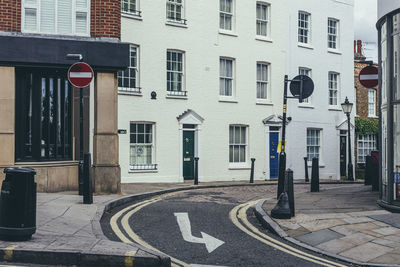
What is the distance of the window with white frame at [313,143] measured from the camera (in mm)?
27200

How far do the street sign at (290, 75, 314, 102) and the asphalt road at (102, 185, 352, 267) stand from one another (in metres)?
3.07

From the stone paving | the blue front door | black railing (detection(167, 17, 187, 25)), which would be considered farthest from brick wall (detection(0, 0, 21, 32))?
the blue front door

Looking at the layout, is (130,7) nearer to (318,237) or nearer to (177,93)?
(177,93)

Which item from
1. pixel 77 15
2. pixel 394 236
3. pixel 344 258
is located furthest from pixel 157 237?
pixel 77 15

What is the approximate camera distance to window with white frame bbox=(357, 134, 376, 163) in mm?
30297

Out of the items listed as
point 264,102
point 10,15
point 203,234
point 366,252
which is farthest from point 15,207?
point 264,102

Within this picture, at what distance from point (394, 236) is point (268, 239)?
6.85 ft

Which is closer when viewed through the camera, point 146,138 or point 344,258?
point 344,258

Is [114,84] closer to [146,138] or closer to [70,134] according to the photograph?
[70,134]

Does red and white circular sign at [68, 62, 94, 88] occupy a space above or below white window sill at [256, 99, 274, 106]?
below

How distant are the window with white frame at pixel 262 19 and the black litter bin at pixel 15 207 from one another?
19805mm

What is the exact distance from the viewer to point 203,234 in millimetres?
8656

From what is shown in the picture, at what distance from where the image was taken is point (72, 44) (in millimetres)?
13609

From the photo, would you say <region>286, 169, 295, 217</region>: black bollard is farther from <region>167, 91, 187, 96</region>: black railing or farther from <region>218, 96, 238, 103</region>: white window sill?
<region>218, 96, 238, 103</region>: white window sill
